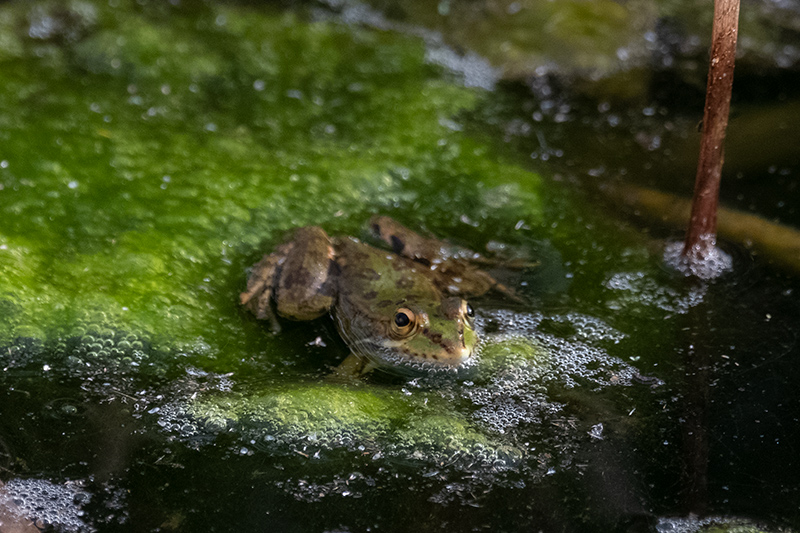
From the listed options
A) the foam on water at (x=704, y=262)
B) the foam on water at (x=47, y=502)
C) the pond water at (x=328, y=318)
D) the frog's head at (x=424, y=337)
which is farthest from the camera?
the foam on water at (x=704, y=262)

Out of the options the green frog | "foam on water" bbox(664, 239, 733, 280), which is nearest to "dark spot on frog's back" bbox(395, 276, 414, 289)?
the green frog

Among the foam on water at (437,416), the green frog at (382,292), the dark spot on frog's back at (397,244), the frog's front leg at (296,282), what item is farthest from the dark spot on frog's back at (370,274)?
the foam on water at (437,416)

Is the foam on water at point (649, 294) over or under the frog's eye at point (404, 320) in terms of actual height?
over

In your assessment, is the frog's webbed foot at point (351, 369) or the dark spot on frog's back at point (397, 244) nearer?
the frog's webbed foot at point (351, 369)

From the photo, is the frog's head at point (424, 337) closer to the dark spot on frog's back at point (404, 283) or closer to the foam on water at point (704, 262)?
the dark spot on frog's back at point (404, 283)

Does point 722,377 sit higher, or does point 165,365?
point 722,377

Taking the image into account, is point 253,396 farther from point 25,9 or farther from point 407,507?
point 25,9

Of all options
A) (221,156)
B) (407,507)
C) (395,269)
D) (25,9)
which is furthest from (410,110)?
(25,9)
